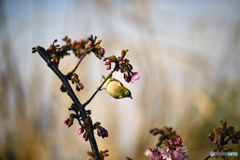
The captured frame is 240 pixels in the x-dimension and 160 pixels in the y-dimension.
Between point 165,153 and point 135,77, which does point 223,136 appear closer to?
point 165,153

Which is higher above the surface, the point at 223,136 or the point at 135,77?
the point at 135,77

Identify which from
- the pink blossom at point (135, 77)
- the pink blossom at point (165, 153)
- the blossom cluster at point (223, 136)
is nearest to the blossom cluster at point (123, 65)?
the pink blossom at point (135, 77)

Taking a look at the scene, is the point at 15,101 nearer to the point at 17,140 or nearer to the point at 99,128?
the point at 17,140

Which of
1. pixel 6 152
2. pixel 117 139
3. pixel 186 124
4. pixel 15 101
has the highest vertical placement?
pixel 15 101

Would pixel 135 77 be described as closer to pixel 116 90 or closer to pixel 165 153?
pixel 116 90

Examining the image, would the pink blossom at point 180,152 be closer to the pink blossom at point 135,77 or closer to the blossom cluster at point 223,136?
the blossom cluster at point 223,136

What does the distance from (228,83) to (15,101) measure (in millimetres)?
2806

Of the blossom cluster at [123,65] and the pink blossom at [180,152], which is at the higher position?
the blossom cluster at [123,65]

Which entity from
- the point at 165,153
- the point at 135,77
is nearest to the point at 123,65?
the point at 135,77

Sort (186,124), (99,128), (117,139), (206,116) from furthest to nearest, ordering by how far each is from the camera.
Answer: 1. (117,139)
2. (186,124)
3. (206,116)
4. (99,128)

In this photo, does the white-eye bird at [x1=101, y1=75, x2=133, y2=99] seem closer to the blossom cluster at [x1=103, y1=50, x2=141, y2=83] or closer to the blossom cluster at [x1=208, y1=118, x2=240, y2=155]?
the blossom cluster at [x1=103, y1=50, x2=141, y2=83]

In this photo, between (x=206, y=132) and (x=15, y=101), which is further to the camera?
(x=15, y=101)

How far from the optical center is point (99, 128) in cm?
61

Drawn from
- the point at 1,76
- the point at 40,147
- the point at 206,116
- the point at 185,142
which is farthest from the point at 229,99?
the point at 1,76
